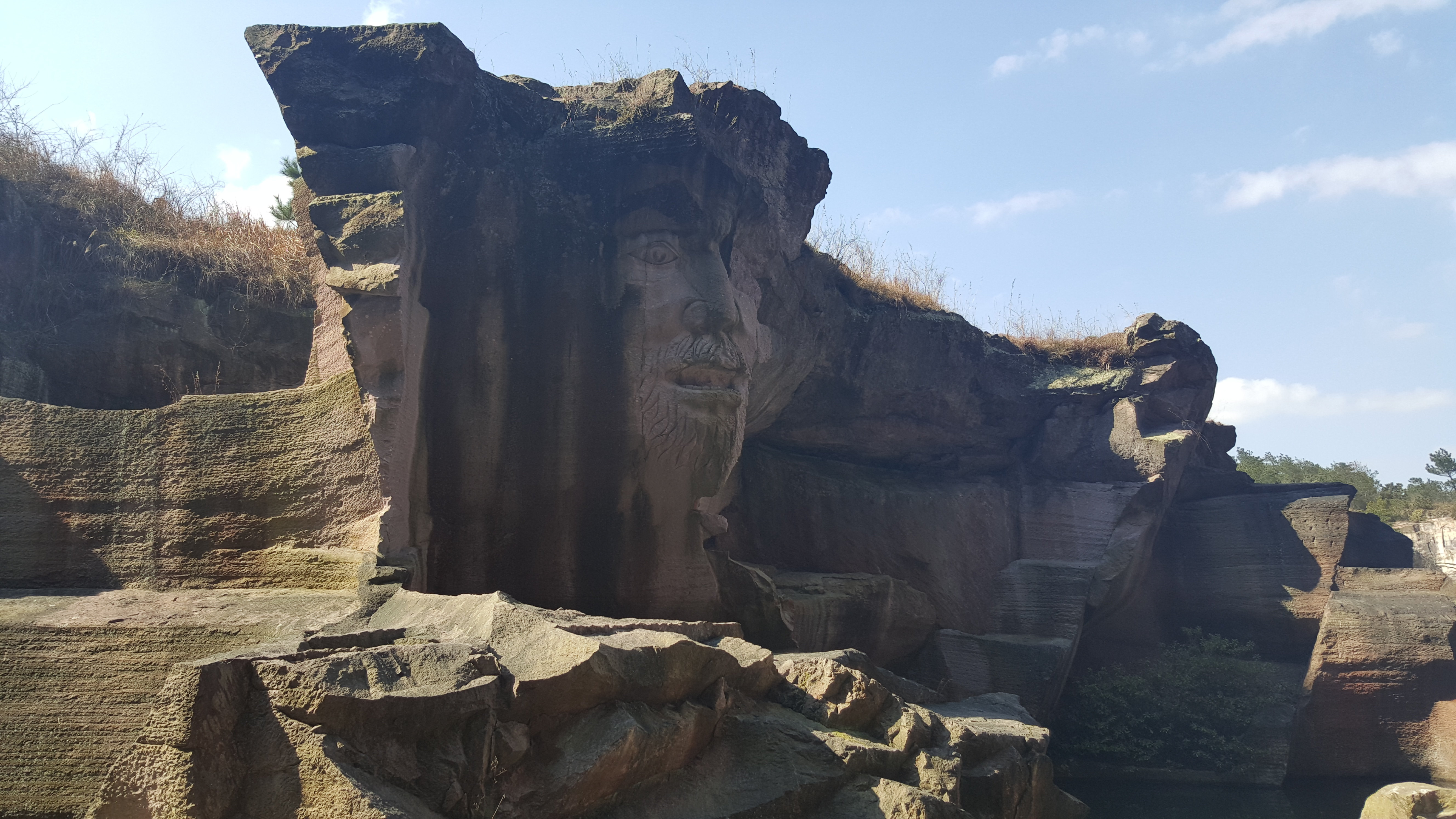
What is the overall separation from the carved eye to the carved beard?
0.56m

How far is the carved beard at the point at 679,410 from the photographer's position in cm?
678

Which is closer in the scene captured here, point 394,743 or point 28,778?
point 394,743

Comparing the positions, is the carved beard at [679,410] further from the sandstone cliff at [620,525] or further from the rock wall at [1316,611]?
the rock wall at [1316,611]

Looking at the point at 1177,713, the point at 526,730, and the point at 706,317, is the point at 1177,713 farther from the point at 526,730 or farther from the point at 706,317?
the point at 526,730

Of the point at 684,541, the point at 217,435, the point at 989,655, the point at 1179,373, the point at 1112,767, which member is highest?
the point at 1179,373

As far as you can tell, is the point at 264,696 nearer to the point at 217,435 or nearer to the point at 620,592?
the point at 217,435

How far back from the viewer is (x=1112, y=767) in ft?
35.7

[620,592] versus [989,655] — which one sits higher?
[620,592]

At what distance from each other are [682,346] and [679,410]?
42 cm

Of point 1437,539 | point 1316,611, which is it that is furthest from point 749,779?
point 1437,539

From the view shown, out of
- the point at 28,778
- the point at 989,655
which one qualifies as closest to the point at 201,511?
the point at 28,778

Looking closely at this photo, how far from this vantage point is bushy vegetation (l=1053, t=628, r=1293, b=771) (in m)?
10.7

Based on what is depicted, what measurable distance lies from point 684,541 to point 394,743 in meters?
3.77

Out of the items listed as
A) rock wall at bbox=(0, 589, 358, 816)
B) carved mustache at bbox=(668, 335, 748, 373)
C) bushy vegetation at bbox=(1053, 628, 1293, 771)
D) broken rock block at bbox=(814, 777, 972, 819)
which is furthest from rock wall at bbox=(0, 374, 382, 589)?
bushy vegetation at bbox=(1053, 628, 1293, 771)
